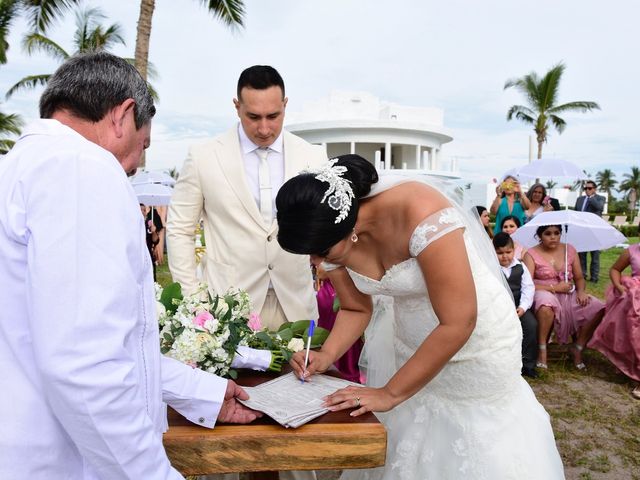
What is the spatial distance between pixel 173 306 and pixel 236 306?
0.97ft

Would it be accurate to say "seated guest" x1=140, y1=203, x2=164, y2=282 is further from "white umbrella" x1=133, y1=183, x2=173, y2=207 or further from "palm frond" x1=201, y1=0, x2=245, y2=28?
"palm frond" x1=201, y1=0, x2=245, y2=28

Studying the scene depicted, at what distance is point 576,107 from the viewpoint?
3050cm

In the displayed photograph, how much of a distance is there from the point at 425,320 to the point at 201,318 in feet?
3.19

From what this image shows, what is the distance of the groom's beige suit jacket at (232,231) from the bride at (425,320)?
74 cm

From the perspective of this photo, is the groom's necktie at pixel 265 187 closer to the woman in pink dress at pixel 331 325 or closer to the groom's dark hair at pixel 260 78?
the groom's dark hair at pixel 260 78

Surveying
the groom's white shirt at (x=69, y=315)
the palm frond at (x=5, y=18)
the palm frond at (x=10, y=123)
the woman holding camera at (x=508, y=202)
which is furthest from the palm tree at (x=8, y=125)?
the groom's white shirt at (x=69, y=315)

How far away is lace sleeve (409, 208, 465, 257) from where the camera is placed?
1939mm

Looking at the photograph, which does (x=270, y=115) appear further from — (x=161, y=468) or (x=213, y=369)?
(x=161, y=468)

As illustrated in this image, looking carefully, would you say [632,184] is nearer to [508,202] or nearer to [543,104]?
[543,104]

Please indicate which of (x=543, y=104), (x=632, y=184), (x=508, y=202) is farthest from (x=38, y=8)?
(x=632, y=184)

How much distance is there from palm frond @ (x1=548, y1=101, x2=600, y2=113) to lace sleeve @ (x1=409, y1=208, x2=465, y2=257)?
32687 millimetres

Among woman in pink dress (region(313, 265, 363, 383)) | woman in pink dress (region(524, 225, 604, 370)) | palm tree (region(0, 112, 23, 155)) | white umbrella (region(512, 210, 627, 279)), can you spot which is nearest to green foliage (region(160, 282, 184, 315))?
woman in pink dress (region(313, 265, 363, 383))

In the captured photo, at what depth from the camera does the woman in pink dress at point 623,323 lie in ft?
18.6

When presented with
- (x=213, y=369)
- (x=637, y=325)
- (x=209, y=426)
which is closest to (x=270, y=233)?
(x=213, y=369)
